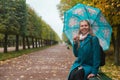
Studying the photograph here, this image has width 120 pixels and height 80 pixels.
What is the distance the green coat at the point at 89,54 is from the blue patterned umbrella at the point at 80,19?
1.96 metres

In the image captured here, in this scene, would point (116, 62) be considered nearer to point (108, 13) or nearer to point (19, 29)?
point (108, 13)

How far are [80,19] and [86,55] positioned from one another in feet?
8.00

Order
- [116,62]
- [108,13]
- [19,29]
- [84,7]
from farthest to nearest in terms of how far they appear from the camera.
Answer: [19,29], [116,62], [108,13], [84,7]

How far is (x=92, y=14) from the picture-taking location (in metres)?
9.09

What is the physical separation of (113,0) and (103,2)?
1082 mm

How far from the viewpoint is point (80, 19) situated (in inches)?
356

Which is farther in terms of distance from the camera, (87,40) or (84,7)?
(84,7)

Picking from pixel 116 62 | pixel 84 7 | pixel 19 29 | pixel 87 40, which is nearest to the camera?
pixel 87 40

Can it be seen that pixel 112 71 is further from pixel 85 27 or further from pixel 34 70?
pixel 85 27

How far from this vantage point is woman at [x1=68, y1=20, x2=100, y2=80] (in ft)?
21.6

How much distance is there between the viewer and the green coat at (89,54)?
6613mm

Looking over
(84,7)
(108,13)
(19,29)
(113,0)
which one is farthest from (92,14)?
(19,29)

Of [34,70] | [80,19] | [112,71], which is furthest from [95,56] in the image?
[34,70]

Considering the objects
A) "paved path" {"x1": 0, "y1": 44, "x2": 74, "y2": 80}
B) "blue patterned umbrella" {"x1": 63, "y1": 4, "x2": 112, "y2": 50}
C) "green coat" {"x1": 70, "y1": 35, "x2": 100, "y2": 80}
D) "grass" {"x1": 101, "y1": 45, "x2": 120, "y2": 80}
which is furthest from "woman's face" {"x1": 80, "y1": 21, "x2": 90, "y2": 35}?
"grass" {"x1": 101, "y1": 45, "x2": 120, "y2": 80}
